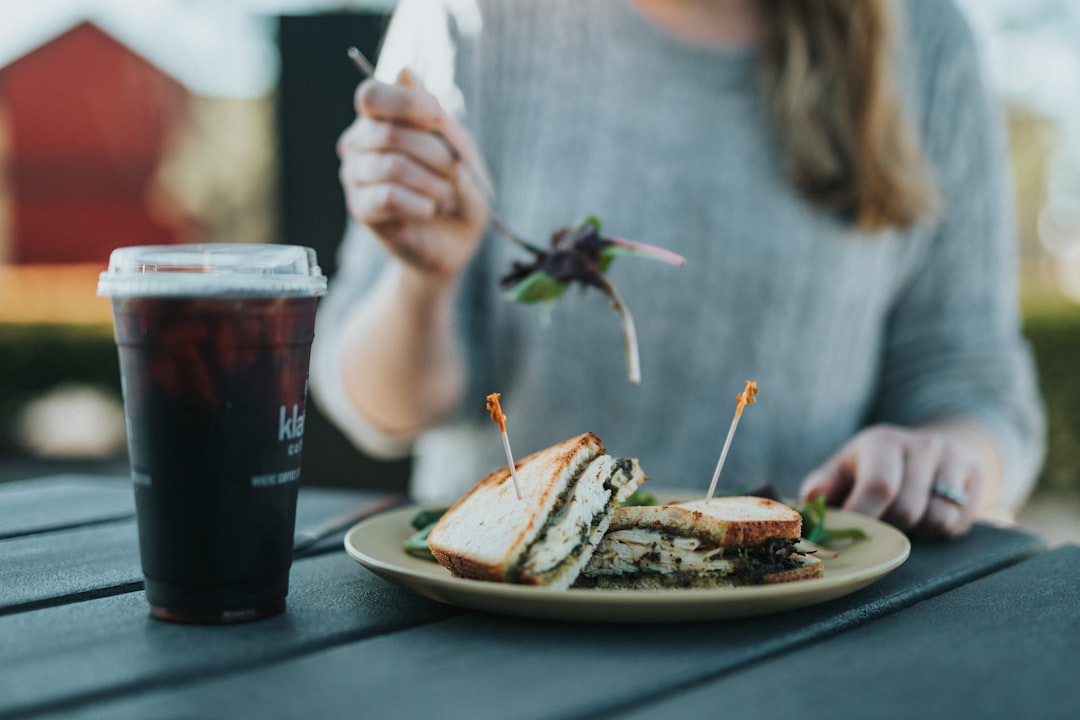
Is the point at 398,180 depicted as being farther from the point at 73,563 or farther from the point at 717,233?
the point at 717,233

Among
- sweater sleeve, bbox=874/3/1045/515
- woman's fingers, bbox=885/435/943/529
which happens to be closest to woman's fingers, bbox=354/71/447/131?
woman's fingers, bbox=885/435/943/529

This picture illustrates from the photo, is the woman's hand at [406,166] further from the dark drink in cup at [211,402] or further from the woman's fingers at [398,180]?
the dark drink in cup at [211,402]

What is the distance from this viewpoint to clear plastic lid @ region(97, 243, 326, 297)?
0.90 m

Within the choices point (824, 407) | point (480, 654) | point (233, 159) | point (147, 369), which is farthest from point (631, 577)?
point (233, 159)

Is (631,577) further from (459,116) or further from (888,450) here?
(459,116)

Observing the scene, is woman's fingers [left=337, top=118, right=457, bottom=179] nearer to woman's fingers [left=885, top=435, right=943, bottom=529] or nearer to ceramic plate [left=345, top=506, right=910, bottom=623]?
ceramic plate [left=345, top=506, right=910, bottom=623]

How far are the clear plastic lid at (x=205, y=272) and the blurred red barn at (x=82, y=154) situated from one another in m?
13.2

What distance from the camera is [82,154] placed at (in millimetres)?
13367

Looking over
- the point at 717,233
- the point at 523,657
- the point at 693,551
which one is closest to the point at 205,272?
the point at 523,657

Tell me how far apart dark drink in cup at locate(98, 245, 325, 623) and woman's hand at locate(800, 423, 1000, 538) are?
2.98 ft

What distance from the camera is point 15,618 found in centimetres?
103

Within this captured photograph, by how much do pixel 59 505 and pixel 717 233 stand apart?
4.94ft

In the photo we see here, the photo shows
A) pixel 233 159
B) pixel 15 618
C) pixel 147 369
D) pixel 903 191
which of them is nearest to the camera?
pixel 147 369

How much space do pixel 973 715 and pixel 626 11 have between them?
78.8 inches
